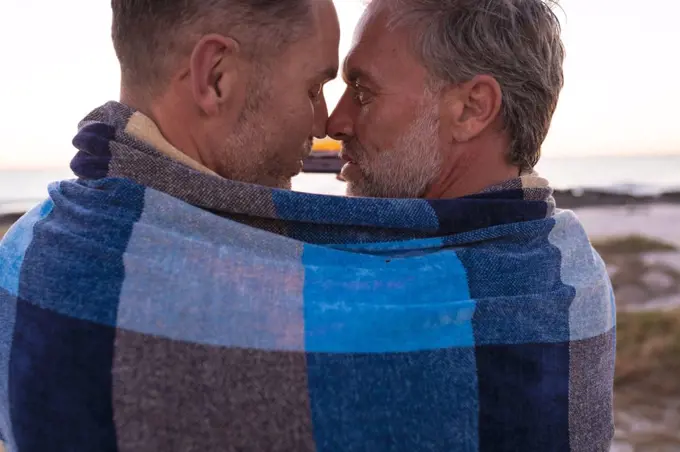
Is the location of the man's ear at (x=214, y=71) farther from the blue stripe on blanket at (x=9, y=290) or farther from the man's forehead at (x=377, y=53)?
the man's forehead at (x=377, y=53)

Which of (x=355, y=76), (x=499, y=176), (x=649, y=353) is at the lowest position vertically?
(x=649, y=353)

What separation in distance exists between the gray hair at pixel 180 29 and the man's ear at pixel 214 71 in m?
0.03

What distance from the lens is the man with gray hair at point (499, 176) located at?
1276mm

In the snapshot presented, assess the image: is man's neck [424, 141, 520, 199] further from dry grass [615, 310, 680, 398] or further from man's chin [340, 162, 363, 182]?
dry grass [615, 310, 680, 398]

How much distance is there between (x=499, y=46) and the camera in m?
1.75

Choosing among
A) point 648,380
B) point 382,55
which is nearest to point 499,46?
point 382,55

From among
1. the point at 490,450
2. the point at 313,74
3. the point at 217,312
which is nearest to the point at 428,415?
the point at 490,450

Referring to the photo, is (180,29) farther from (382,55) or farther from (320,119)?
(382,55)

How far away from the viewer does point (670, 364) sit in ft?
19.6

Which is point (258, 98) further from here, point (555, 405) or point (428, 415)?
point (555, 405)

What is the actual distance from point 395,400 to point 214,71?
2.51 feet

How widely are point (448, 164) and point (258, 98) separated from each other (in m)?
0.63

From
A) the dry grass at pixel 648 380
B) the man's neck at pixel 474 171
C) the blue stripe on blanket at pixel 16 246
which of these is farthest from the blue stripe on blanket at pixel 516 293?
the dry grass at pixel 648 380

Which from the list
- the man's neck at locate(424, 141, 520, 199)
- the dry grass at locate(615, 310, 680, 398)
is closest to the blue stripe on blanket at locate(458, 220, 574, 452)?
the man's neck at locate(424, 141, 520, 199)
